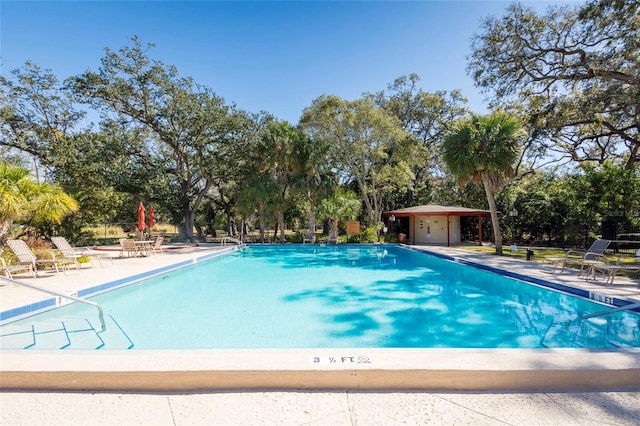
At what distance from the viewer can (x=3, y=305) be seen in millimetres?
5609

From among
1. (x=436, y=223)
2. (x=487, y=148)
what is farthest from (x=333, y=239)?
(x=487, y=148)

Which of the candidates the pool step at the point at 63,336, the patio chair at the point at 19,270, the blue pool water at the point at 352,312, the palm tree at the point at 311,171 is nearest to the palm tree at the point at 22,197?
the patio chair at the point at 19,270

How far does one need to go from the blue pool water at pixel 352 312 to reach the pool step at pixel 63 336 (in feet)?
0.78

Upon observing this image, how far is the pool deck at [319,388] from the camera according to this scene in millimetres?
2469

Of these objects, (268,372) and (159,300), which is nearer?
(268,372)

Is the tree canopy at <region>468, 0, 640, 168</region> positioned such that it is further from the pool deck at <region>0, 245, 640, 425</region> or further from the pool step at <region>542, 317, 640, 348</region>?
the pool deck at <region>0, 245, 640, 425</region>

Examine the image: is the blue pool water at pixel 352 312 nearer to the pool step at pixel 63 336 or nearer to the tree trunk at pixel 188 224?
the pool step at pixel 63 336

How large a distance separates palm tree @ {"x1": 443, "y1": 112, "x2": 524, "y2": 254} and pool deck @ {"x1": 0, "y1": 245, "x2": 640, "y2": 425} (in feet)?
37.3

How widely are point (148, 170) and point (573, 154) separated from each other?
27.2m

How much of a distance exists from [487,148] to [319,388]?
13373 millimetres

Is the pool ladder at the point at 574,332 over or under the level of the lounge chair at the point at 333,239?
under

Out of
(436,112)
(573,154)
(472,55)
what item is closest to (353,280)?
(472,55)

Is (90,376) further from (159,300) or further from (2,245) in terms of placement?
(2,245)

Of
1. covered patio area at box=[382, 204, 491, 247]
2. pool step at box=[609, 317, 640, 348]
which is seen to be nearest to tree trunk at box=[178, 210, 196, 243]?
covered patio area at box=[382, 204, 491, 247]
